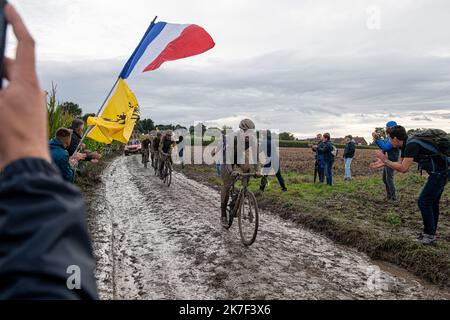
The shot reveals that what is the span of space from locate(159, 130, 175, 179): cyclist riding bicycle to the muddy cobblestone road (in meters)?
6.24

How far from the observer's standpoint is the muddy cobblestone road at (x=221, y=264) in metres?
4.70

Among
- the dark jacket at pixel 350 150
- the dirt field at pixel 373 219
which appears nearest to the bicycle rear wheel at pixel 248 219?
the dirt field at pixel 373 219

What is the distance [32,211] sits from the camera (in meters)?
0.74

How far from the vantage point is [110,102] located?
739 cm

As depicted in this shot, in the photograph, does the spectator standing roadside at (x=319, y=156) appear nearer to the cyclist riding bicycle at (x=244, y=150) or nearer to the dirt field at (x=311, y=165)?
the dirt field at (x=311, y=165)

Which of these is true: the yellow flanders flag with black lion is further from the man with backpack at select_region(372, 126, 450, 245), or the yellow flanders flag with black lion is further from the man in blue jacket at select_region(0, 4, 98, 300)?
the man in blue jacket at select_region(0, 4, 98, 300)

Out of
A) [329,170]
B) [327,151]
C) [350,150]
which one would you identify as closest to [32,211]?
[327,151]

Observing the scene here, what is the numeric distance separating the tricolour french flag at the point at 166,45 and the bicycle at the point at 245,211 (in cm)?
274

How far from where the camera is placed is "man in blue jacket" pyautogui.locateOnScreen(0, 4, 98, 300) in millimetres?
722

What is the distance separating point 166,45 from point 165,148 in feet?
28.9

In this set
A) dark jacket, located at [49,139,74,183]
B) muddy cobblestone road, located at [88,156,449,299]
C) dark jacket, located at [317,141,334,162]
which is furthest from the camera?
dark jacket, located at [317,141,334,162]

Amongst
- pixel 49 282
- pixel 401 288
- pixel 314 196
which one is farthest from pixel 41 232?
pixel 314 196

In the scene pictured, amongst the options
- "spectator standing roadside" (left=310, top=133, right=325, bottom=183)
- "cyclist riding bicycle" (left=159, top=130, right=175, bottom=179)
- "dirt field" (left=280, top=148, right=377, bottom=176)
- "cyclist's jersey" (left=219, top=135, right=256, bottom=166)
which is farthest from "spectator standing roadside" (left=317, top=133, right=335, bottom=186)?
"cyclist's jersey" (left=219, top=135, right=256, bottom=166)
